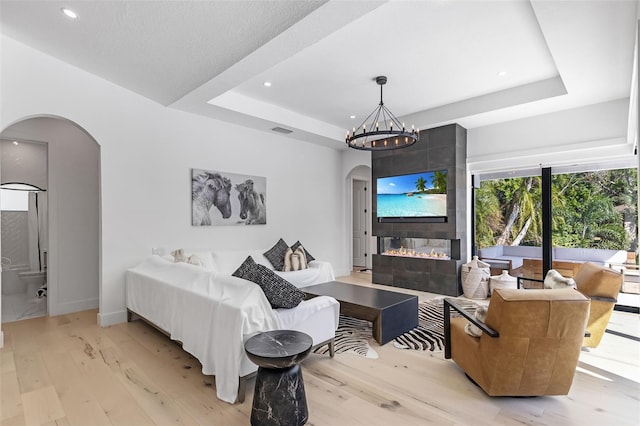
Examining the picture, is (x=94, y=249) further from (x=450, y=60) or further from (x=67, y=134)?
(x=450, y=60)

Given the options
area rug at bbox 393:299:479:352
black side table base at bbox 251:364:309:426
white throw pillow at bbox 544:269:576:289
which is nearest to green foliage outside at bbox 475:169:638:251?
area rug at bbox 393:299:479:352

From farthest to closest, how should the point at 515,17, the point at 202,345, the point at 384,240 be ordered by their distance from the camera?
the point at 384,240 < the point at 515,17 < the point at 202,345

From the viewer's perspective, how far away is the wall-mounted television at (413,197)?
19.3 feet

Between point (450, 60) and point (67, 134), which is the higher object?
point (450, 60)

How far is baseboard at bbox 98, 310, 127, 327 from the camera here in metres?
4.04

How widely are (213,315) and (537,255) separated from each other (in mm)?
5165

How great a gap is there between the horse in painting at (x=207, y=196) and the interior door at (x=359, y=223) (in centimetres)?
436

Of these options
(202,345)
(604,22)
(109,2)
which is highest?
(109,2)

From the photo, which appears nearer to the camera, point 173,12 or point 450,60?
point 173,12

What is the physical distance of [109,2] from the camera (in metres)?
2.69

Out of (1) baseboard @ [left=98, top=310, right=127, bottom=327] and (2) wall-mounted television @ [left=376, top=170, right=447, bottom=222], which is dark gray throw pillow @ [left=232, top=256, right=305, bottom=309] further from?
(2) wall-mounted television @ [left=376, top=170, right=447, bottom=222]

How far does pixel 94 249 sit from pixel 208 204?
5.70 feet

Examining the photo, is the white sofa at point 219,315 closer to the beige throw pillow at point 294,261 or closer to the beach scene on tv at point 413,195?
the beige throw pillow at point 294,261

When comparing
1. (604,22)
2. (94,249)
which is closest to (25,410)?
(94,249)
